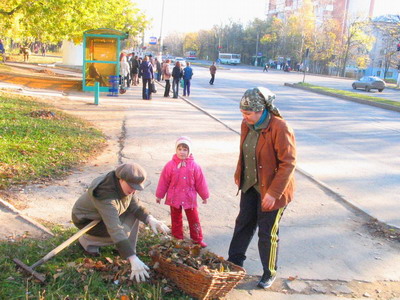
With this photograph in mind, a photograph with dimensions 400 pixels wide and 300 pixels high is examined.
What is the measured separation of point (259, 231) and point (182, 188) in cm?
112

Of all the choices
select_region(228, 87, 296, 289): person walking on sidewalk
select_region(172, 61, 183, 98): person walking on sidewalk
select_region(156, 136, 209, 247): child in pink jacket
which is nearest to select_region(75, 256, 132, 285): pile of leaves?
select_region(156, 136, 209, 247): child in pink jacket

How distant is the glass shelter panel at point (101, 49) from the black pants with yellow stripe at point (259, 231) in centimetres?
1707

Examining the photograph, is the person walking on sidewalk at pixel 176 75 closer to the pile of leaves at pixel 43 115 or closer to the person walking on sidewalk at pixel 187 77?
the person walking on sidewalk at pixel 187 77

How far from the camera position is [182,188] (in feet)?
15.8

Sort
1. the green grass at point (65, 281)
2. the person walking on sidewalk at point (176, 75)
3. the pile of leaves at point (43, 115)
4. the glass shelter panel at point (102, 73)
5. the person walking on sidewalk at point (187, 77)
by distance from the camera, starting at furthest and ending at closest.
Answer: the person walking on sidewalk at point (187, 77) → the person walking on sidewalk at point (176, 75) → the glass shelter panel at point (102, 73) → the pile of leaves at point (43, 115) → the green grass at point (65, 281)

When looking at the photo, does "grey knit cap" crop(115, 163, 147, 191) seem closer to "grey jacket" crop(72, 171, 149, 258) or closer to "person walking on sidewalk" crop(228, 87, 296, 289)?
"grey jacket" crop(72, 171, 149, 258)

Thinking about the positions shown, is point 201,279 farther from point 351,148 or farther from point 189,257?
point 351,148

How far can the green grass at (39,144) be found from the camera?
21.8ft

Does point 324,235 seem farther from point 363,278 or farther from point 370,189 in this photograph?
point 370,189

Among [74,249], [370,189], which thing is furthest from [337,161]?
[74,249]

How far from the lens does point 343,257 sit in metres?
4.88

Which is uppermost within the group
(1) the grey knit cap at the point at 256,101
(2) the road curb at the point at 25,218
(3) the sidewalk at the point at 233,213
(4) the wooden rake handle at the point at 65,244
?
(1) the grey knit cap at the point at 256,101

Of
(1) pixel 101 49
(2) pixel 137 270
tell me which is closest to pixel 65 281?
(2) pixel 137 270

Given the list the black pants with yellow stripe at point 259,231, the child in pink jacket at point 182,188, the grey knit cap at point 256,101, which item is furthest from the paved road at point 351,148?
the grey knit cap at point 256,101
